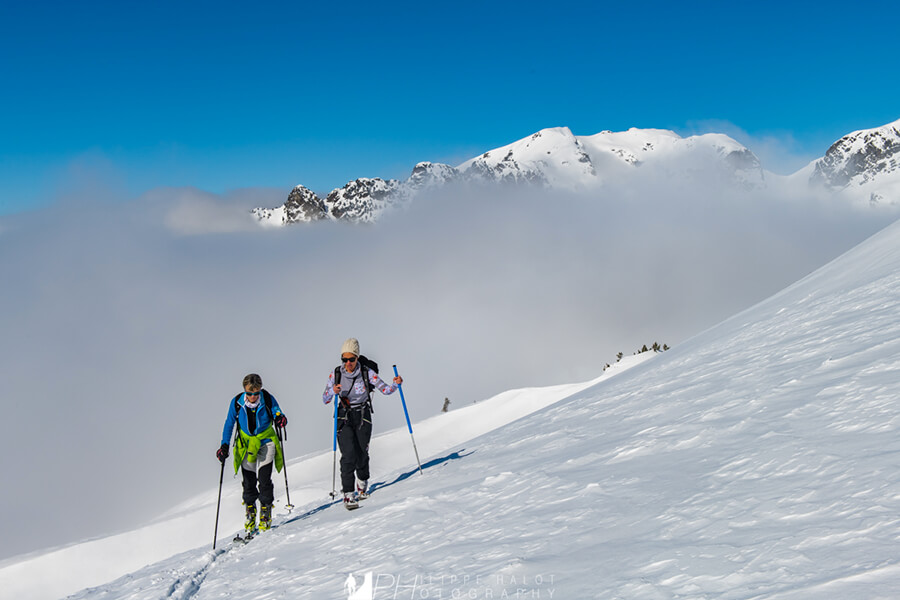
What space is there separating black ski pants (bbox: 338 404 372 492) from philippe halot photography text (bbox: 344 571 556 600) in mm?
3436

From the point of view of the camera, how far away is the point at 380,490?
10.0m

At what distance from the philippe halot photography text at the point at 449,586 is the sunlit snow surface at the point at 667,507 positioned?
0.02 m

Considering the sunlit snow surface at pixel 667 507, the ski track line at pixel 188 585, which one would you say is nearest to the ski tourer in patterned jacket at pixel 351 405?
the sunlit snow surface at pixel 667 507

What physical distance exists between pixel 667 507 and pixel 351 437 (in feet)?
17.6

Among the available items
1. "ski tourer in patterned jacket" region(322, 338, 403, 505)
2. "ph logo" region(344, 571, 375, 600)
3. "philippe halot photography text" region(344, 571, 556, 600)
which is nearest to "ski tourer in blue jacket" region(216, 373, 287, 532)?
"ski tourer in patterned jacket" region(322, 338, 403, 505)

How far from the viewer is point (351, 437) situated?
29.6ft

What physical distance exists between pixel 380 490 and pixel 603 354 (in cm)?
17816

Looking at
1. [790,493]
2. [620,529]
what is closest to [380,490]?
[620,529]

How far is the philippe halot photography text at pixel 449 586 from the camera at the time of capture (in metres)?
4.18

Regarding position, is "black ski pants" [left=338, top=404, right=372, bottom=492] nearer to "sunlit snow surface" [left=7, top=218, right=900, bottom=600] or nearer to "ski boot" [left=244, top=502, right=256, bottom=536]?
"sunlit snow surface" [left=7, top=218, right=900, bottom=600]

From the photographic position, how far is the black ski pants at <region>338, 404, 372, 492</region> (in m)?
8.98

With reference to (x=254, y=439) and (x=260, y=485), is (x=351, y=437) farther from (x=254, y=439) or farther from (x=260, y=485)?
(x=260, y=485)

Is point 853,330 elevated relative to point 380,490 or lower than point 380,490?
elevated

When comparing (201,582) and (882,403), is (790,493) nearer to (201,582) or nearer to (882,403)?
(882,403)
